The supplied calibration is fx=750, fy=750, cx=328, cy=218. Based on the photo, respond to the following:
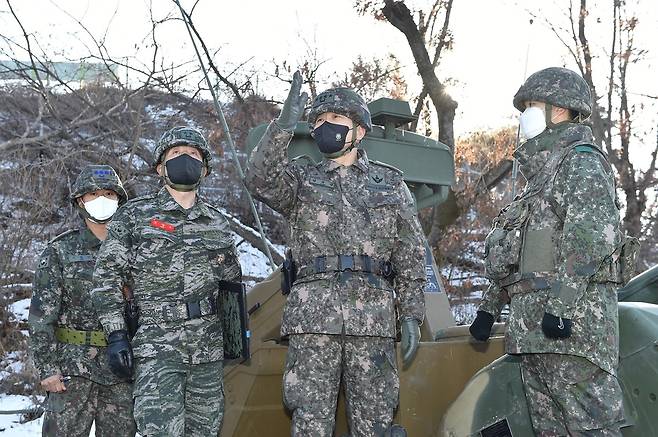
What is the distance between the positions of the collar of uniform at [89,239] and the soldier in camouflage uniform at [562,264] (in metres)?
2.19

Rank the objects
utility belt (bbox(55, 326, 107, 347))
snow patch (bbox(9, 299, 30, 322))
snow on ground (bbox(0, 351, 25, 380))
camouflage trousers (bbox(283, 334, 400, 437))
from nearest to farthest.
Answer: camouflage trousers (bbox(283, 334, 400, 437)), utility belt (bbox(55, 326, 107, 347)), snow on ground (bbox(0, 351, 25, 380)), snow patch (bbox(9, 299, 30, 322))

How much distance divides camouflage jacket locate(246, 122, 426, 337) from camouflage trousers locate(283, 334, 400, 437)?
0.25ft

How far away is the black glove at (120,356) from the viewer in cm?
329

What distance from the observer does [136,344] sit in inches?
134

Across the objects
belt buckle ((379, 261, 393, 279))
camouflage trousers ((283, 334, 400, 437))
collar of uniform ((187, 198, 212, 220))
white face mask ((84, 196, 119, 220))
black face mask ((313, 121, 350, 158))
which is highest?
black face mask ((313, 121, 350, 158))

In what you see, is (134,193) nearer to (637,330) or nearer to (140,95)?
(140,95)

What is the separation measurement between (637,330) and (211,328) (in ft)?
6.18

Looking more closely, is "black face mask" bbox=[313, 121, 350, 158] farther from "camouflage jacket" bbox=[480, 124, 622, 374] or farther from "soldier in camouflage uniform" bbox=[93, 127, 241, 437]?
"camouflage jacket" bbox=[480, 124, 622, 374]

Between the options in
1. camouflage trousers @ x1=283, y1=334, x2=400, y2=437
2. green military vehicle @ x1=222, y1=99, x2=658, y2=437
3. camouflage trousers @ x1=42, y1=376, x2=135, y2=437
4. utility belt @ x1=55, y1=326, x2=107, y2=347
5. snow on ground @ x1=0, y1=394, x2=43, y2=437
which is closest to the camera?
green military vehicle @ x1=222, y1=99, x2=658, y2=437

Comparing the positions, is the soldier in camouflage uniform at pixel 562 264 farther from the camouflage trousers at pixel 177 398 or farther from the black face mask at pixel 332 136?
the camouflage trousers at pixel 177 398

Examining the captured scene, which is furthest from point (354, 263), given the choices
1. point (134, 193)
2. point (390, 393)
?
point (134, 193)

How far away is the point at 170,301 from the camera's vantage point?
3.48 meters

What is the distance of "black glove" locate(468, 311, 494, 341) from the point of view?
3.63 m

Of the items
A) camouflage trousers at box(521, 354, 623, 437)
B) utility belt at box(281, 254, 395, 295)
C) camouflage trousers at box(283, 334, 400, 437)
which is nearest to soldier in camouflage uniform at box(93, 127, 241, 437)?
utility belt at box(281, 254, 395, 295)
